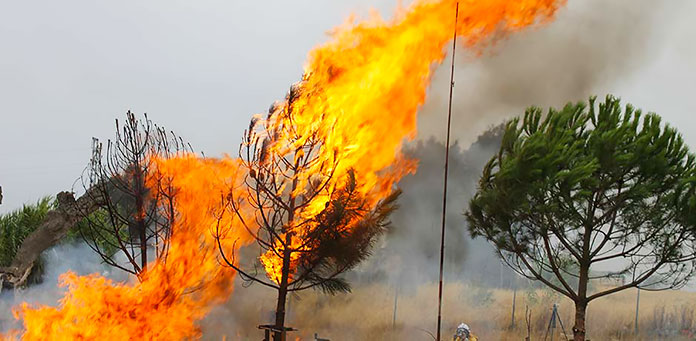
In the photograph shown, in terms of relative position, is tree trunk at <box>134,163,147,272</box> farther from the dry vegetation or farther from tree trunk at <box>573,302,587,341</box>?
tree trunk at <box>573,302,587,341</box>

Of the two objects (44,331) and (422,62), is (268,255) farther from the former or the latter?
(422,62)

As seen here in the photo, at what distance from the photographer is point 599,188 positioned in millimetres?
16547

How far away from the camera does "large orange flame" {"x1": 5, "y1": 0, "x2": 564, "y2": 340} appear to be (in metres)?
14.5

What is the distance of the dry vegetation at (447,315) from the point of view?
26188 millimetres

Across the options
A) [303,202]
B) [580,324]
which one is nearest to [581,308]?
[580,324]

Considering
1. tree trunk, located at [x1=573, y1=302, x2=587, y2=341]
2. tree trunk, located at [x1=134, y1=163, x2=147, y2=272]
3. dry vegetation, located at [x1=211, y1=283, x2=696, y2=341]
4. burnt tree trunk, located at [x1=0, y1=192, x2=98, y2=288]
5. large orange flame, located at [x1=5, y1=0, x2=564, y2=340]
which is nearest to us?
large orange flame, located at [x1=5, y1=0, x2=564, y2=340]

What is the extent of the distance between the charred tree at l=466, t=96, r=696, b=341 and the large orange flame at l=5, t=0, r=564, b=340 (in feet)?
9.09

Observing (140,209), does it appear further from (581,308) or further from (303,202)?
(581,308)

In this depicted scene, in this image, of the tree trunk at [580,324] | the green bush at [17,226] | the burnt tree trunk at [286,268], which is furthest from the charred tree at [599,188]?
the green bush at [17,226]

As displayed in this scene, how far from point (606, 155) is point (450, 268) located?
644 inches

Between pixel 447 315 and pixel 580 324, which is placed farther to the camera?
pixel 447 315

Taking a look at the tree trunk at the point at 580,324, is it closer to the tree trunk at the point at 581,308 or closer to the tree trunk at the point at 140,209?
the tree trunk at the point at 581,308

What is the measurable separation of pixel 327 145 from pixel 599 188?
6.72 m

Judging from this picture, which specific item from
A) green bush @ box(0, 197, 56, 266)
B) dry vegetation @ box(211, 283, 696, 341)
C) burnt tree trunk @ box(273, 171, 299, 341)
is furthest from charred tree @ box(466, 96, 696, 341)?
green bush @ box(0, 197, 56, 266)
